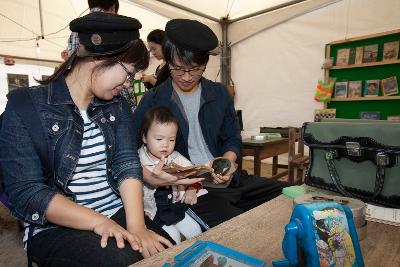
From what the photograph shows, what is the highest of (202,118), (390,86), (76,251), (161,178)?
(390,86)

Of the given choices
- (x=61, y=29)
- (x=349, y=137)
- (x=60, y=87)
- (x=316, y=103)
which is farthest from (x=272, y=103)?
(x=60, y=87)

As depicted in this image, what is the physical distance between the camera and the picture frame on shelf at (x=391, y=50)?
396 centimetres

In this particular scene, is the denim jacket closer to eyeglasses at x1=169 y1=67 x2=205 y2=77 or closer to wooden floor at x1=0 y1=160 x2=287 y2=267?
eyeglasses at x1=169 y1=67 x2=205 y2=77

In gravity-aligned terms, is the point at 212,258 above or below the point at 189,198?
above

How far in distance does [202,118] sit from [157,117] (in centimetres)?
32

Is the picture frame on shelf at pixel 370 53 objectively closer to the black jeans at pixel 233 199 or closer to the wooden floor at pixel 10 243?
the black jeans at pixel 233 199

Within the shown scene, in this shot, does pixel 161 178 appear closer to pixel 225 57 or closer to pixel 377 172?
pixel 377 172

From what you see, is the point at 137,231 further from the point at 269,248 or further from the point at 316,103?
the point at 316,103

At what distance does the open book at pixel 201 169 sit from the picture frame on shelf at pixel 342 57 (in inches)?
152

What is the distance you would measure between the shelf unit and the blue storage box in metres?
4.34

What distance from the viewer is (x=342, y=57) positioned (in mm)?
4469

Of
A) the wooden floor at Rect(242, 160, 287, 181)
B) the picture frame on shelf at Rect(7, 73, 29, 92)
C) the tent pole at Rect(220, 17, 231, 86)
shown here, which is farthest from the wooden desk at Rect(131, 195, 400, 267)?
the tent pole at Rect(220, 17, 231, 86)

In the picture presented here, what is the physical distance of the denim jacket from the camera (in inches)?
37.4

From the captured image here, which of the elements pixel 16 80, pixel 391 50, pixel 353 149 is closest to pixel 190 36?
pixel 353 149
